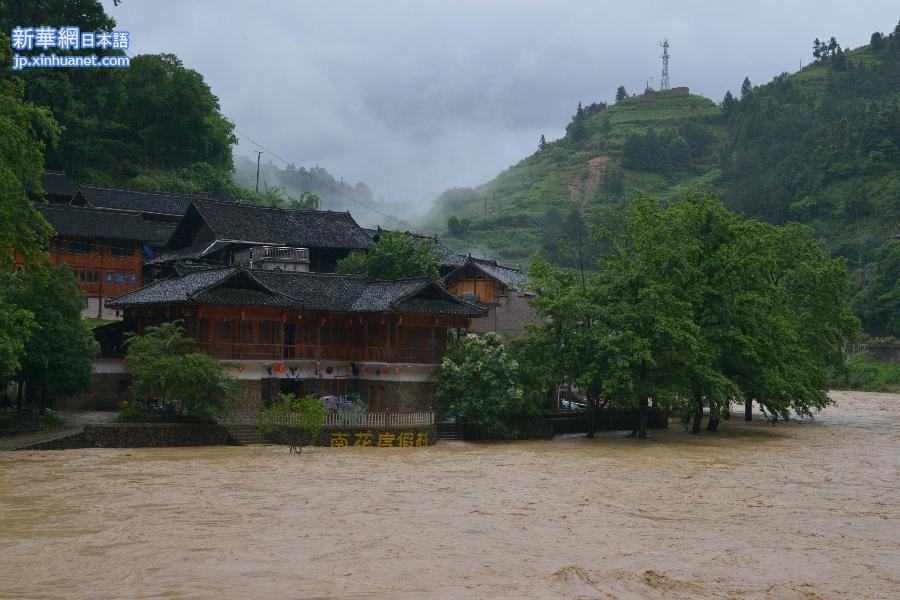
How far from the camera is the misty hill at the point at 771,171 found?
115125mm

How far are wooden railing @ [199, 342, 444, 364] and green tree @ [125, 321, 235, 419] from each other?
170 cm

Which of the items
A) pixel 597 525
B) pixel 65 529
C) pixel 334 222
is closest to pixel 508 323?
pixel 334 222

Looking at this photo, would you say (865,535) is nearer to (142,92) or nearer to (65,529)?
(65,529)

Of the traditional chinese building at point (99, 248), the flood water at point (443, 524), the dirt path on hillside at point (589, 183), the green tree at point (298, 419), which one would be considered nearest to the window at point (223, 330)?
the green tree at point (298, 419)

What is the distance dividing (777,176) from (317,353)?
352 feet

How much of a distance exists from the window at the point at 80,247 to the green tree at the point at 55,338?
1625 cm

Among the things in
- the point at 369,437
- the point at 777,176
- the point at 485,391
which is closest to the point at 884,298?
the point at 777,176

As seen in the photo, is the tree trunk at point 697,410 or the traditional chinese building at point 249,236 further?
the traditional chinese building at point 249,236

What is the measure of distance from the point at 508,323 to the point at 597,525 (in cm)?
3690

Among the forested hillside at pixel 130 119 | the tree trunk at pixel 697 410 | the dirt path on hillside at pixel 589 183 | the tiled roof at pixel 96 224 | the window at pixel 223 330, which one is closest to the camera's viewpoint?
the window at pixel 223 330

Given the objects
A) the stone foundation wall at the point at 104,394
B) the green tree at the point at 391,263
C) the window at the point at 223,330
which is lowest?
the stone foundation wall at the point at 104,394

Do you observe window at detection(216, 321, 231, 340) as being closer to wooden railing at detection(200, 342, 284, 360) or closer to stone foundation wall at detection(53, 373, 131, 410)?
wooden railing at detection(200, 342, 284, 360)

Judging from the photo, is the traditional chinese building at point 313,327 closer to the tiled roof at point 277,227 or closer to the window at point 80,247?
the tiled roof at point 277,227

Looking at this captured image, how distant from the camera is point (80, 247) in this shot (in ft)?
177
